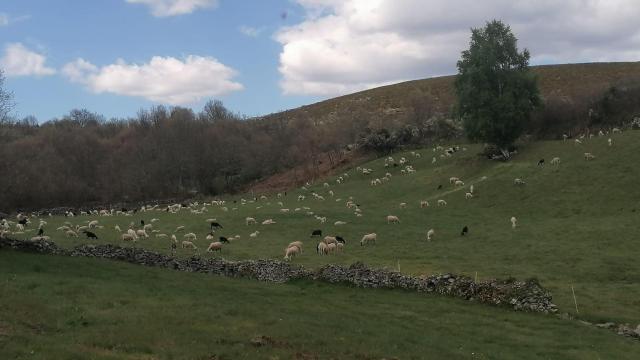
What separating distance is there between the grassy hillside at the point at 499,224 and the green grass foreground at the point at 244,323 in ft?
14.6

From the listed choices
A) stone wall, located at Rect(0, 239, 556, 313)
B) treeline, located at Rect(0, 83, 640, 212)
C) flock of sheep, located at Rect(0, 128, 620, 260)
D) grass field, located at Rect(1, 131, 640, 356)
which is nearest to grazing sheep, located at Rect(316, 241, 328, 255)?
flock of sheep, located at Rect(0, 128, 620, 260)

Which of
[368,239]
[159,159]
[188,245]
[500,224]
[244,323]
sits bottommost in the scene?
[500,224]

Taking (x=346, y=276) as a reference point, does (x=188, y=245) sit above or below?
above

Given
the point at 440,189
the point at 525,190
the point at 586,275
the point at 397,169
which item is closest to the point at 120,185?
the point at 397,169

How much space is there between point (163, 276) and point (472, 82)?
177 ft

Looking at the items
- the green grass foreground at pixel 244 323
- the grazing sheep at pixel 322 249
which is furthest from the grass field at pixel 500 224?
the green grass foreground at pixel 244 323

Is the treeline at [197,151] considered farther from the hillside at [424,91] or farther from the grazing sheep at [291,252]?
the grazing sheep at [291,252]

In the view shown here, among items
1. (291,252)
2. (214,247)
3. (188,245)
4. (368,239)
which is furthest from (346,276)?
(188,245)

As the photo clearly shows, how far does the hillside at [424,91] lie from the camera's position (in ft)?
470

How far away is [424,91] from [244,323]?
160 metres

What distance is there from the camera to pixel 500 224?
4441 cm

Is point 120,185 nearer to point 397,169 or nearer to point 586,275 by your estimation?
point 397,169

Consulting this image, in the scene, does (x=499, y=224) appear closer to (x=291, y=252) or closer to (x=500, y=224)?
(x=500, y=224)

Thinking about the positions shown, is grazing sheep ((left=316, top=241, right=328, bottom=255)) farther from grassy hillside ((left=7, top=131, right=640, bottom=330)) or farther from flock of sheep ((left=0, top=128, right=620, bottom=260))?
grassy hillside ((left=7, top=131, right=640, bottom=330))
